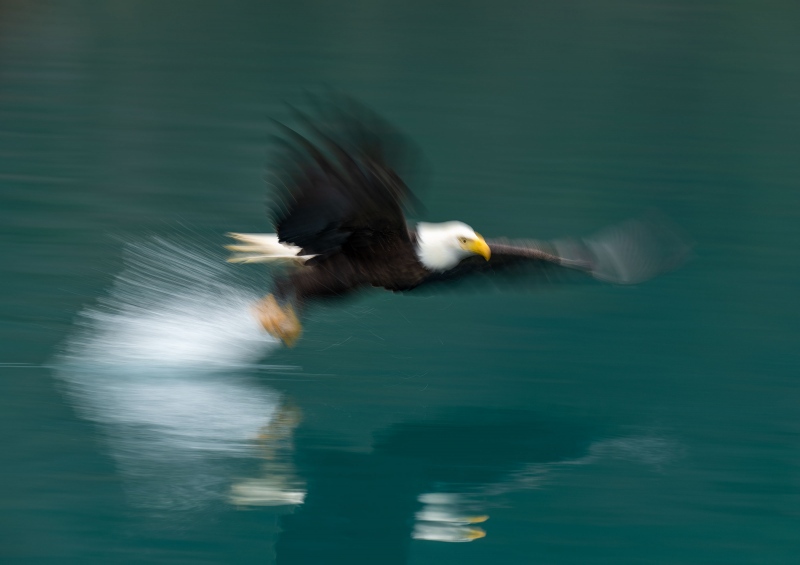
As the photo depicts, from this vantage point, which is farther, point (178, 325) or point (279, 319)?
point (178, 325)

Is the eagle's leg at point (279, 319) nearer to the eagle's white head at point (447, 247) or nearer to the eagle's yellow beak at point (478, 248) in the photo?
the eagle's white head at point (447, 247)

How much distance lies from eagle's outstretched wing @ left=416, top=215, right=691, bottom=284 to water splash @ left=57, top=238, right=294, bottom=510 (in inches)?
34.0

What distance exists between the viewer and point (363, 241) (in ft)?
14.5

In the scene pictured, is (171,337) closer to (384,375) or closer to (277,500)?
(384,375)

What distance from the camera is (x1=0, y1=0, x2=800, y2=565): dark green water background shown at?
4.18 m

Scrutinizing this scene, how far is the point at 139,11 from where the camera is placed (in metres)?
14.0

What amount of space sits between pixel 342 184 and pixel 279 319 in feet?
3.03

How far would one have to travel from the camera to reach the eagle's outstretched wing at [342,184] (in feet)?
13.0

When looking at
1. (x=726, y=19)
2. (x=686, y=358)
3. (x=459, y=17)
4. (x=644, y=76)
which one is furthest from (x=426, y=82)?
(x=686, y=358)

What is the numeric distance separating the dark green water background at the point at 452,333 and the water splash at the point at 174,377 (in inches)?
1.2

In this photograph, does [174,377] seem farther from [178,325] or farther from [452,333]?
[452,333]

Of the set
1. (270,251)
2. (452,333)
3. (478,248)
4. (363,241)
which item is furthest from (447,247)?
(452,333)

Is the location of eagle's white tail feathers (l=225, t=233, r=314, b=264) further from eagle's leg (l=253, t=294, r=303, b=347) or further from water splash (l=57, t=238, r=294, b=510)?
water splash (l=57, t=238, r=294, b=510)

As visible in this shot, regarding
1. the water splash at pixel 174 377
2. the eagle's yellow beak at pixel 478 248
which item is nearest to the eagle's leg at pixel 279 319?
the water splash at pixel 174 377
